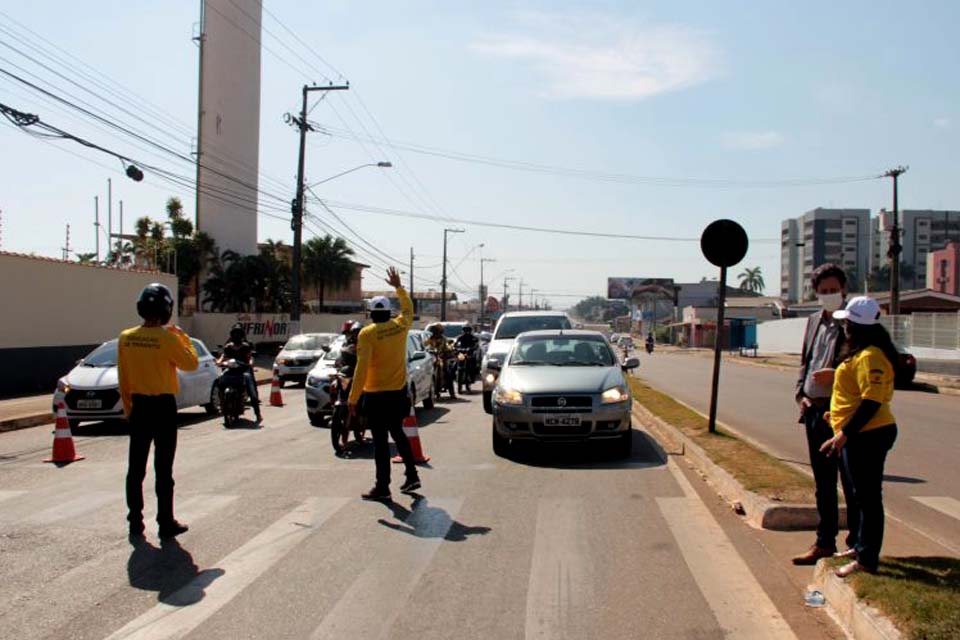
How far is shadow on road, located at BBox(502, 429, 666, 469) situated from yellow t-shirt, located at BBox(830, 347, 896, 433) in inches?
196

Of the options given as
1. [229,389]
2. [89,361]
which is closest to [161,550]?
[229,389]

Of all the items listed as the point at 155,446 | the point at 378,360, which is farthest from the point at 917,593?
the point at 155,446

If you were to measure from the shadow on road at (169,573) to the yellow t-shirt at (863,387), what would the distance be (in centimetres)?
409

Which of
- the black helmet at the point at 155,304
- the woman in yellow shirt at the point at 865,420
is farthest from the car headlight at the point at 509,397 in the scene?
the woman in yellow shirt at the point at 865,420

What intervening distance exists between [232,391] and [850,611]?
11942 millimetres

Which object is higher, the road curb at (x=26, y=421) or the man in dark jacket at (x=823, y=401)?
the man in dark jacket at (x=823, y=401)

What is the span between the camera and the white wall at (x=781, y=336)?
199 feet

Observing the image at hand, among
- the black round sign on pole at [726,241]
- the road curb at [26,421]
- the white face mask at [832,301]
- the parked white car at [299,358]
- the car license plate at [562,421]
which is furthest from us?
the parked white car at [299,358]

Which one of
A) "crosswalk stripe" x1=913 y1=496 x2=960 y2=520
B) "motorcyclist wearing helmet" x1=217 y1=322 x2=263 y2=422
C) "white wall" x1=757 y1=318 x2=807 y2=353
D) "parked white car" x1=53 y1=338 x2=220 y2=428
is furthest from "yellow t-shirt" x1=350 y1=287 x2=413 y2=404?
"white wall" x1=757 y1=318 x2=807 y2=353

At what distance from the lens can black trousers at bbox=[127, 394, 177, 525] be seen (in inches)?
266

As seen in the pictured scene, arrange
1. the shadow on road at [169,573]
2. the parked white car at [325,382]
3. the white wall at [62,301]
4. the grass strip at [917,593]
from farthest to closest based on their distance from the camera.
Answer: the white wall at [62,301]
the parked white car at [325,382]
the shadow on road at [169,573]
the grass strip at [917,593]

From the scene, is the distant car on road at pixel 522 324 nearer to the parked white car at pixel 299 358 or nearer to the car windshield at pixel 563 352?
the car windshield at pixel 563 352

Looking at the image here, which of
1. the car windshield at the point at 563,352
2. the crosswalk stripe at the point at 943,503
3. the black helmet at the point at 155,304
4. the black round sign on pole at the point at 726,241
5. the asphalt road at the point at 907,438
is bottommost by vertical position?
the asphalt road at the point at 907,438

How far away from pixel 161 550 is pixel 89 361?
9.80 m
